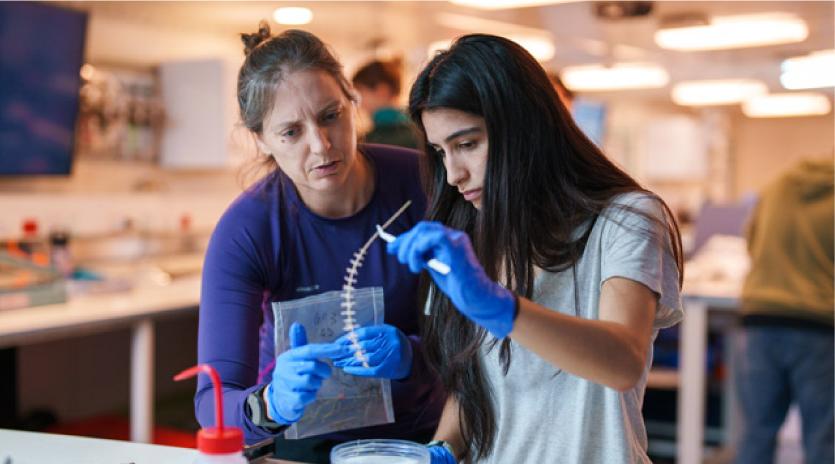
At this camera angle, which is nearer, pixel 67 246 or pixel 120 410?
pixel 67 246

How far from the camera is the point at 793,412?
205 inches

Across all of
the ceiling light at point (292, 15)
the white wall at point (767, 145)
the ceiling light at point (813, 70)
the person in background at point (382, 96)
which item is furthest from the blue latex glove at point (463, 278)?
the white wall at point (767, 145)

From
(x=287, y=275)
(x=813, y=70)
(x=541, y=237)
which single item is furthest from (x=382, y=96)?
(x=813, y=70)

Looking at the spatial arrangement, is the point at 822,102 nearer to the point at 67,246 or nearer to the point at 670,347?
the point at 670,347

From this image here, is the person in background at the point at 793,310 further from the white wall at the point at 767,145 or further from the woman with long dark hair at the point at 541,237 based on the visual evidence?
the white wall at the point at 767,145

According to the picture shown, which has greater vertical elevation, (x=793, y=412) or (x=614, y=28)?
(x=614, y=28)

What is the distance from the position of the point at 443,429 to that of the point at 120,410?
10.6 ft

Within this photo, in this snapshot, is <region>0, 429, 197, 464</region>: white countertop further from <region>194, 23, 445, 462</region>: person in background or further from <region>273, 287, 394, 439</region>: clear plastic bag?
Result: <region>273, 287, 394, 439</region>: clear plastic bag

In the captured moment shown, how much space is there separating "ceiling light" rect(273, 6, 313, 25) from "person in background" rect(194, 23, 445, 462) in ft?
10.3

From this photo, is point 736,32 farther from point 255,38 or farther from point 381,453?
point 381,453

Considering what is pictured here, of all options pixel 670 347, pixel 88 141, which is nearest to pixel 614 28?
pixel 670 347

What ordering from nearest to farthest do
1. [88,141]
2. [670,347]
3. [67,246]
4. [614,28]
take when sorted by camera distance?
[67,246]
[88,141]
[670,347]
[614,28]

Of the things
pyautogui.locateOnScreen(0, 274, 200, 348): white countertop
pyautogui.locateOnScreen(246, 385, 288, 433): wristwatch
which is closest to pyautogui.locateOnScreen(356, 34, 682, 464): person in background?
pyautogui.locateOnScreen(246, 385, 288, 433): wristwatch

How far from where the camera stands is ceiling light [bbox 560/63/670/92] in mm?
6605
